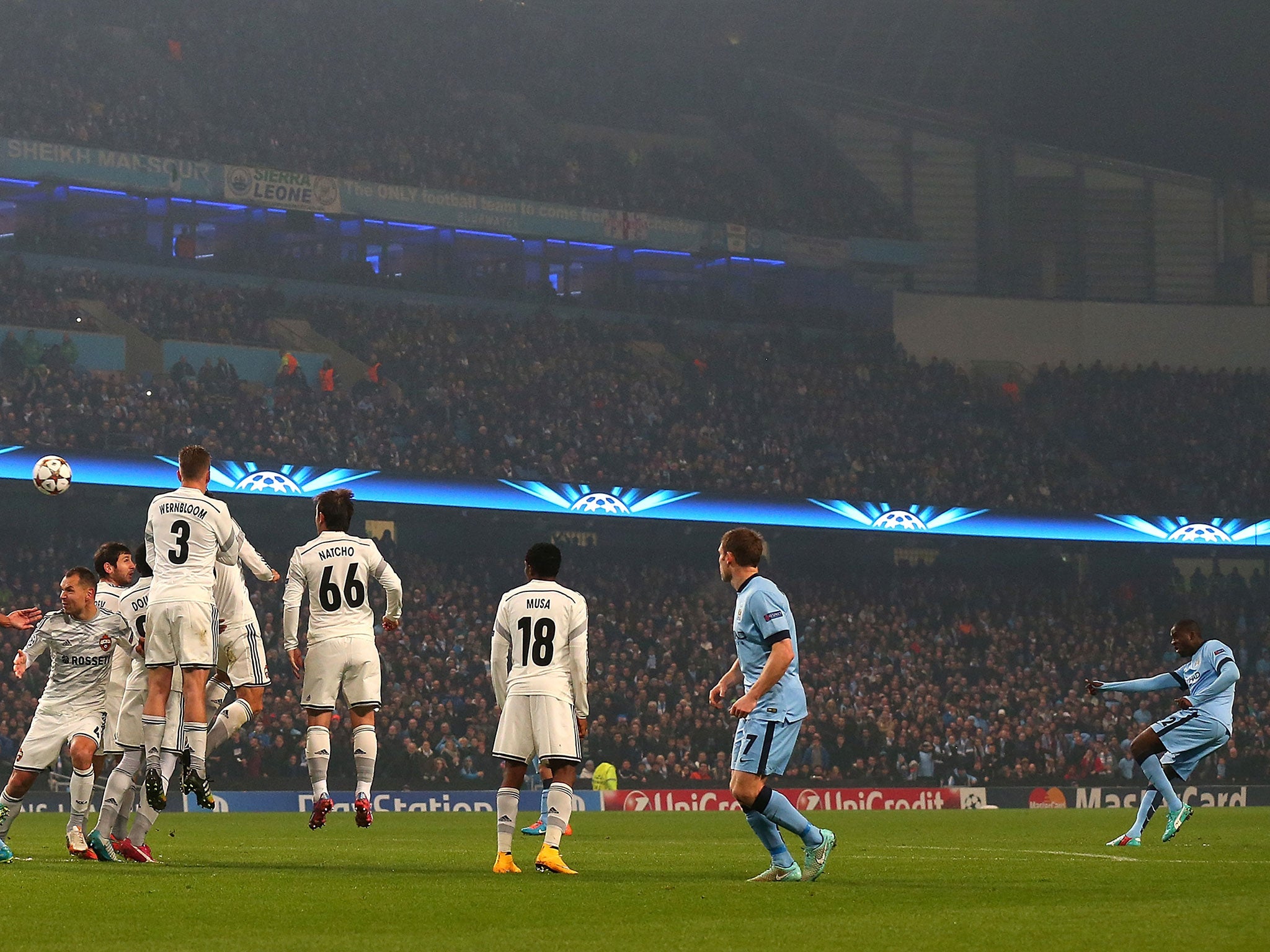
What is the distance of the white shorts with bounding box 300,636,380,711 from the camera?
12.6 m

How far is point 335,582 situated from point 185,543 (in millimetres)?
1197

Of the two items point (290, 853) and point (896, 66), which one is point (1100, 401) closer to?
point (896, 66)

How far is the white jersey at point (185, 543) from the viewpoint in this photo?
11.9m

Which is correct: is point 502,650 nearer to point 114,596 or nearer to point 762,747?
point 762,747

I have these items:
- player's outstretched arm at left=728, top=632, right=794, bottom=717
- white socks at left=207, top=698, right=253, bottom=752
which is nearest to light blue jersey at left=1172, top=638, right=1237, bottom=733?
player's outstretched arm at left=728, top=632, right=794, bottom=717

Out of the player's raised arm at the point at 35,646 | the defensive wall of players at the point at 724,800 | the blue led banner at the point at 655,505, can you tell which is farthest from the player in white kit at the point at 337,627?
the blue led banner at the point at 655,505

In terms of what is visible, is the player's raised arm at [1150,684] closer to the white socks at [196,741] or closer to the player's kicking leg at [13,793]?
the white socks at [196,741]

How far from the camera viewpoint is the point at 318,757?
1263 cm

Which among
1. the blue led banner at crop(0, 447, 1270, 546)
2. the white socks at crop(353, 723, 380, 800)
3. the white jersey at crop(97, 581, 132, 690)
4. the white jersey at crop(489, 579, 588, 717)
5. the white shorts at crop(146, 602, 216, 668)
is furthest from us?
the blue led banner at crop(0, 447, 1270, 546)

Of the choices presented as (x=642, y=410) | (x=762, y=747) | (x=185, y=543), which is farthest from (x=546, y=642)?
(x=642, y=410)

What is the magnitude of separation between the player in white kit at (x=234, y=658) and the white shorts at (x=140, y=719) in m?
0.40

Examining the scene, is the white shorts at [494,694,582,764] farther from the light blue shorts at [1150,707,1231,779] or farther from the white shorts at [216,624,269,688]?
the light blue shorts at [1150,707,1231,779]

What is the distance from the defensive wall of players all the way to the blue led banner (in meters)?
10.7

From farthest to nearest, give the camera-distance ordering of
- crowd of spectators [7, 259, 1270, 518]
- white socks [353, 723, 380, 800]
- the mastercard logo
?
crowd of spectators [7, 259, 1270, 518]
the mastercard logo
white socks [353, 723, 380, 800]
